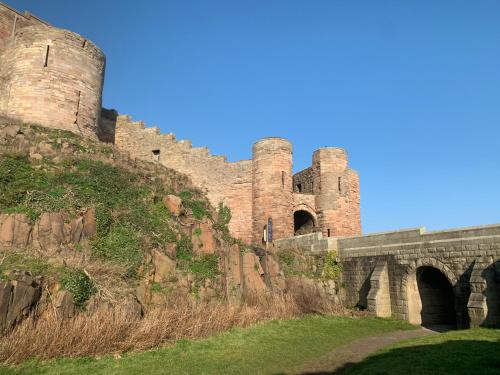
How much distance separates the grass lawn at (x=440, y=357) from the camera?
876cm

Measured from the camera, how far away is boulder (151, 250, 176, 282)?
549 inches

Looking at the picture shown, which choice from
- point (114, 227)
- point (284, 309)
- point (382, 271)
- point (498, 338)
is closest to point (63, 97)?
point (114, 227)

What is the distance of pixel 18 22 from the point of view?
23.3 meters

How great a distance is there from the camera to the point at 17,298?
961cm

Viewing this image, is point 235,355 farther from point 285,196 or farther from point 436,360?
point 285,196

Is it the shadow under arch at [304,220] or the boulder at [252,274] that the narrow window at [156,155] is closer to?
the shadow under arch at [304,220]

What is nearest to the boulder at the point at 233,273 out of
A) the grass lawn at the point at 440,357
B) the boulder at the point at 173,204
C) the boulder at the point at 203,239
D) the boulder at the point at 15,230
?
the boulder at the point at 203,239

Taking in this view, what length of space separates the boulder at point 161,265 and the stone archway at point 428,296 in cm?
1075

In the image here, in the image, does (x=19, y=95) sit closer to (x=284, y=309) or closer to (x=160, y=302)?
(x=160, y=302)

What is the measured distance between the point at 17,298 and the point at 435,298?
1745cm

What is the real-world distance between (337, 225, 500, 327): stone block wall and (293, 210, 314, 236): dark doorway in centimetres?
720

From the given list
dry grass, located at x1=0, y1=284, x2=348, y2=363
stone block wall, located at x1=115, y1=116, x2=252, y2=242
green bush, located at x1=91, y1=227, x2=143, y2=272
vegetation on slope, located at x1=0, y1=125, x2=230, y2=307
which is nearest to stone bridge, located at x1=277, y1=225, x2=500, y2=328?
stone block wall, located at x1=115, y1=116, x2=252, y2=242

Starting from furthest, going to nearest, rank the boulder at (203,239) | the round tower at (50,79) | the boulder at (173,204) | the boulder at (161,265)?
the round tower at (50,79), the boulder at (173,204), the boulder at (203,239), the boulder at (161,265)

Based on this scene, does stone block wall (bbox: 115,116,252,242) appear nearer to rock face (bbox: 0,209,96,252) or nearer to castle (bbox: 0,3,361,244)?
castle (bbox: 0,3,361,244)
